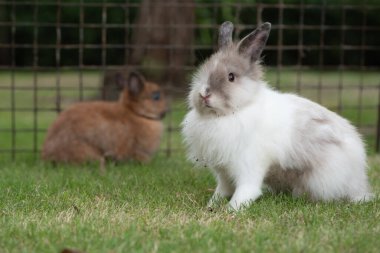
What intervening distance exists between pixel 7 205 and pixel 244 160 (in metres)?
1.31

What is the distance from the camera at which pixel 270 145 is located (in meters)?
4.11

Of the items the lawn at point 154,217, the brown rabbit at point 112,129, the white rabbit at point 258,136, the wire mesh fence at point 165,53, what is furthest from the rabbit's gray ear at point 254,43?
the brown rabbit at point 112,129

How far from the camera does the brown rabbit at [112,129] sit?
5.95m

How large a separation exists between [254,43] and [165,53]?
4688 mm

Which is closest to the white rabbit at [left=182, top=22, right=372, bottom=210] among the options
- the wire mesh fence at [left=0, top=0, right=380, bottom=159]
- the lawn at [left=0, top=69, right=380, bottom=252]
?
the lawn at [left=0, top=69, right=380, bottom=252]

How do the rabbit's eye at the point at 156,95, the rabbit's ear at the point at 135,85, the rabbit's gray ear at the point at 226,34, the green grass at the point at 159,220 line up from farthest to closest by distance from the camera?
the rabbit's eye at the point at 156,95 → the rabbit's ear at the point at 135,85 → the rabbit's gray ear at the point at 226,34 → the green grass at the point at 159,220

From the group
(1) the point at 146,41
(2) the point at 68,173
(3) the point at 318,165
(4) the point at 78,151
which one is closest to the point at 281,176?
(3) the point at 318,165

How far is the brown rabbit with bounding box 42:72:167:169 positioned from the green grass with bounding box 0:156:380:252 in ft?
2.65

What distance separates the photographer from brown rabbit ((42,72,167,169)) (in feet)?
19.5

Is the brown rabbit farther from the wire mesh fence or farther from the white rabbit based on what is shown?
the white rabbit

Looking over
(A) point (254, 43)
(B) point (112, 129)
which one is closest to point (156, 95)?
(B) point (112, 129)

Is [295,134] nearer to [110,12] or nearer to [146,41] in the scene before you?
[146,41]

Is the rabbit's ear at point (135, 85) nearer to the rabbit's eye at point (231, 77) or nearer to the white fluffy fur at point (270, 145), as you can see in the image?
the white fluffy fur at point (270, 145)

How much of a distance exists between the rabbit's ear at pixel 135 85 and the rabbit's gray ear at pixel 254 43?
222cm
